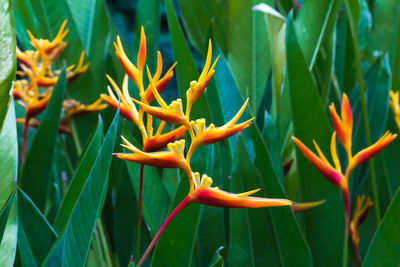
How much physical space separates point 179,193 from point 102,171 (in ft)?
0.34

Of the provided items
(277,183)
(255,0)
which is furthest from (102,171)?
(255,0)

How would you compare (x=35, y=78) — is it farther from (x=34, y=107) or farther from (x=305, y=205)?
(x=305, y=205)

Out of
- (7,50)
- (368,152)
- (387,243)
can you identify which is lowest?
(387,243)

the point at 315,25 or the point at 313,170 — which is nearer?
the point at 313,170

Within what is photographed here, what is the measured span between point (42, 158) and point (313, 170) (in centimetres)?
35

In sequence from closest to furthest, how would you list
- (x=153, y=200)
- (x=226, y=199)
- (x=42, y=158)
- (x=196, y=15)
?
(x=226, y=199), (x=153, y=200), (x=42, y=158), (x=196, y=15)

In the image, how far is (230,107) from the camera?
2.27ft

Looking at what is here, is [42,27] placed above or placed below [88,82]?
above

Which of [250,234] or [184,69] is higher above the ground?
[184,69]

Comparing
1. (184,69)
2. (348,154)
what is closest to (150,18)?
(184,69)

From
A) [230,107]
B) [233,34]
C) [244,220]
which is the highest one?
[233,34]

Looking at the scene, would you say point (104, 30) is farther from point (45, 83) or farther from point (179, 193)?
point (179, 193)

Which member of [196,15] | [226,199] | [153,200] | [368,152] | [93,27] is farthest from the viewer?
[196,15]

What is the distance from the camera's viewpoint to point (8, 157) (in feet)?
1.47
